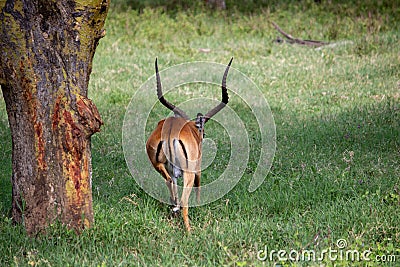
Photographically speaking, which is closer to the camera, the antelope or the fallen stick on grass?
the antelope

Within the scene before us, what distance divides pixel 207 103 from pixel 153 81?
192cm

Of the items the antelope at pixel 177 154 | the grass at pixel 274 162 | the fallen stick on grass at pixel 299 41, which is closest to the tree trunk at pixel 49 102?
the grass at pixel 274 162

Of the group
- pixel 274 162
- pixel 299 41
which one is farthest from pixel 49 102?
pixel 299 41

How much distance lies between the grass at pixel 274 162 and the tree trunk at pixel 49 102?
300 mm

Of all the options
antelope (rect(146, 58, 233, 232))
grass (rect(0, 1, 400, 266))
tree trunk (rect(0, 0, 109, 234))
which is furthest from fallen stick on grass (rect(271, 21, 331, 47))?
tree trunk (rect(0, 0, 109, 234))

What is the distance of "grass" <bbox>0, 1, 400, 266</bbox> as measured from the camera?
574cm

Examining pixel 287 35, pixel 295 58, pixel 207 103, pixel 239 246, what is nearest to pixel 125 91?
pixel 207 103

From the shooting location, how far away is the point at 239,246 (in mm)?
5762

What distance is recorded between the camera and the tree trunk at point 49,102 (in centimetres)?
577

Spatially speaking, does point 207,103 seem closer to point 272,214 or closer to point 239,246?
point 272,214

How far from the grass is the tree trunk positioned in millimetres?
300

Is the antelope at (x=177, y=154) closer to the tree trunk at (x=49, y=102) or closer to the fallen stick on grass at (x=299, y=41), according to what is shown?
the tree trunk at (x=49, y=102)

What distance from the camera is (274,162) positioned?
8266 millimetres

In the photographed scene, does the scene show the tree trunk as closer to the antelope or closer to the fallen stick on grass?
the antelope
